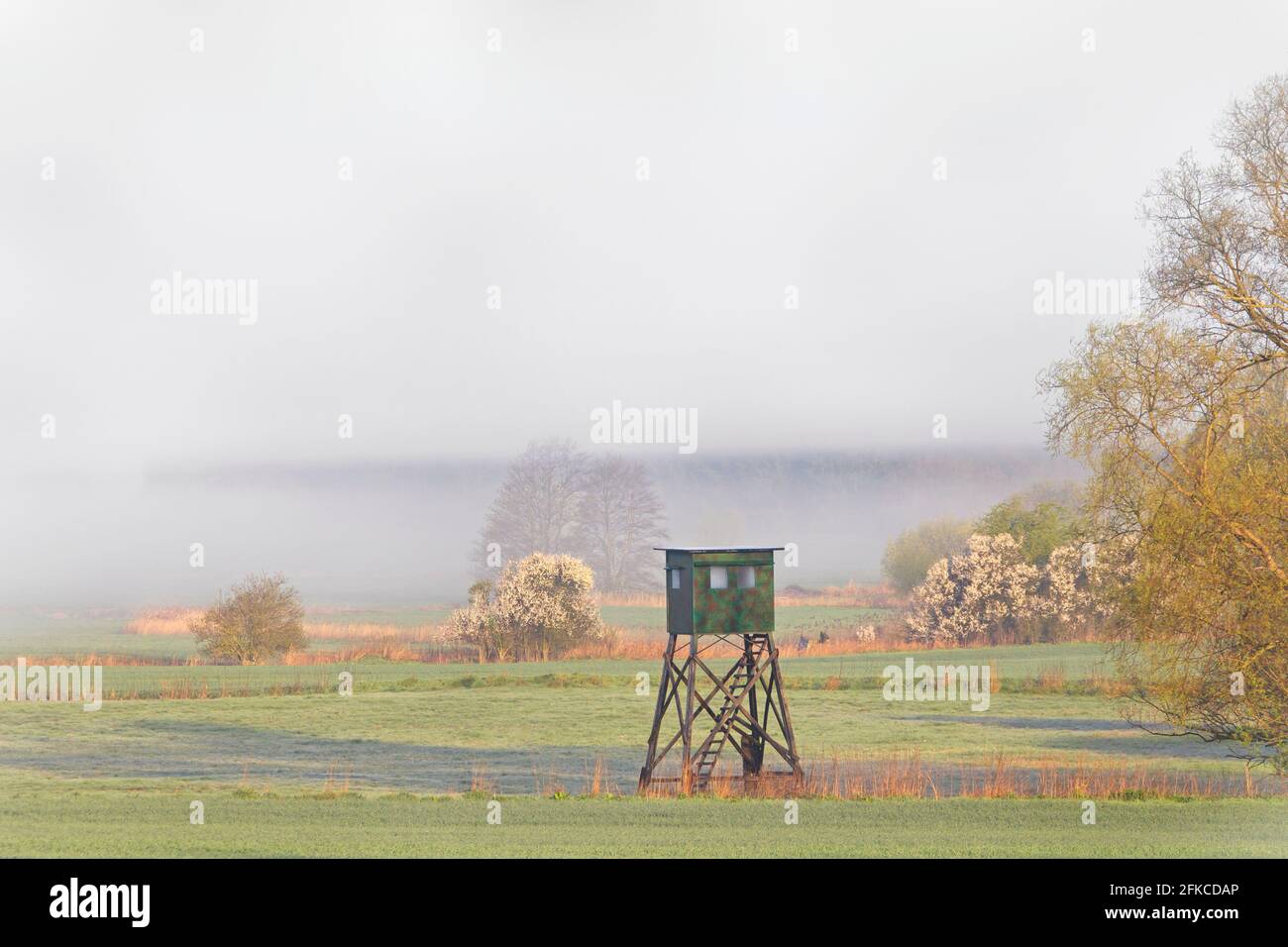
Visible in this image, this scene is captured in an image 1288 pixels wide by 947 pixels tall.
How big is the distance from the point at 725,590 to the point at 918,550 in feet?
168

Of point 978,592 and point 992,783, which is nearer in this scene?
point 992,783

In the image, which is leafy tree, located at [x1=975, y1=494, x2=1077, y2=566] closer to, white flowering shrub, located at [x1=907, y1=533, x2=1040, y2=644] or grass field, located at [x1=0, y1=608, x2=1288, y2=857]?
white flowering shrub, located at [x1=907, y1=533, x2=1040, y2=644]

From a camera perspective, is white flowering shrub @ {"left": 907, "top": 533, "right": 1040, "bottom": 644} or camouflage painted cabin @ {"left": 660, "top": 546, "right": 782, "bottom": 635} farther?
white flowering shrub @ {"left": 907, "top": 533, "right": 1040, "bottom": 644}

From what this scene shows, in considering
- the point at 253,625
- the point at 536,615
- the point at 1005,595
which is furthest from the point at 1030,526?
the point at 253,625

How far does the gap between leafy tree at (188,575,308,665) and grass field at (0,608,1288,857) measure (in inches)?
95.4

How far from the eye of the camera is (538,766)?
31.0m

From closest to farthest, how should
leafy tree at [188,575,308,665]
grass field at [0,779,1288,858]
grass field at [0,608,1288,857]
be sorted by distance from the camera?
grass field at [0,779,1288,858] → grass field at [0,608,1288,857] → leafy tree at [188,575,308,665]

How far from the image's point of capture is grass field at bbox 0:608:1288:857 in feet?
68.2

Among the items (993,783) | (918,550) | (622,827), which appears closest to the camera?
(622,827)

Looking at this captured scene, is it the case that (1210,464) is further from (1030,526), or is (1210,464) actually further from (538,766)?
(1030,526)

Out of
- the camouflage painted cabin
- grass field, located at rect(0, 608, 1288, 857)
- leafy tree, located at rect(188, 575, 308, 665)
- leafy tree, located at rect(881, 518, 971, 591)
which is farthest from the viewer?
leafy tree, located at rect(881, 518, 971, 591)

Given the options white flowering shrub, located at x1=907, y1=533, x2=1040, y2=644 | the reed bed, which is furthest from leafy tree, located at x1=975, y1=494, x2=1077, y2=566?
the reed bed

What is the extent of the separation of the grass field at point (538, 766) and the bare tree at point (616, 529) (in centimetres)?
3766

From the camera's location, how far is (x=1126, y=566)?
26734mm
